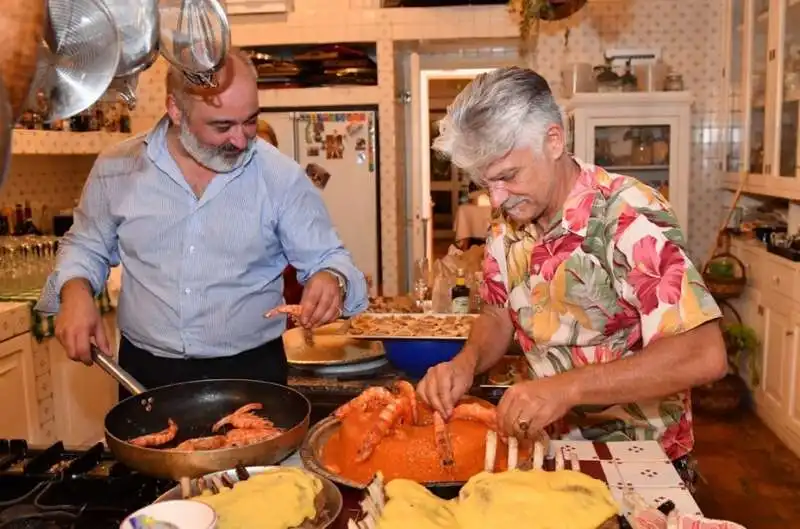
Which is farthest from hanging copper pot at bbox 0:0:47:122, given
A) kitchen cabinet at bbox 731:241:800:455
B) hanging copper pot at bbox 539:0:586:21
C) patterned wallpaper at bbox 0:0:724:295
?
patterned wallpaper at bbox 0:0:724:295

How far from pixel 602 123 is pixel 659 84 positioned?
1.46 ft

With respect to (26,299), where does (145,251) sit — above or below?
above

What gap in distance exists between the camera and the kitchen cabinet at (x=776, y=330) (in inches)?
153

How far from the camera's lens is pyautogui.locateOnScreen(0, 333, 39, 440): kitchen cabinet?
3268 millimetres

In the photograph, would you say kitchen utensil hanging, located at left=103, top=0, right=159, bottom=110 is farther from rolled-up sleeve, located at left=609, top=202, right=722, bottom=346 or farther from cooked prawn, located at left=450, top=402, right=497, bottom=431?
rolled-up sleeve, located at left=609, top=202, right=722, bottom=346

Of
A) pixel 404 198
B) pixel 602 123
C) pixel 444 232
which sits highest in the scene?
pixel 602 123

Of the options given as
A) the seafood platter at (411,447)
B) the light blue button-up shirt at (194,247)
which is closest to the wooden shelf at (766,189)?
the light blue button-up shirt at (194,247)

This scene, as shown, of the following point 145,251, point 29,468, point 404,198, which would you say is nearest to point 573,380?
point 29,468

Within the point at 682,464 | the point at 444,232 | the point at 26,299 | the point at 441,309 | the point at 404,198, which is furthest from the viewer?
the point at 444,232

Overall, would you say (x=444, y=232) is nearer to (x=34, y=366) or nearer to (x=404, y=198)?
(x=404, y=198)

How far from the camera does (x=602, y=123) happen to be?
199 inches

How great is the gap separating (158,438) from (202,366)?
1.79 ft

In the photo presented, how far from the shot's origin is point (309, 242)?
2051 millimetres

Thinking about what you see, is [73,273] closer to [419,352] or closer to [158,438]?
[158,438]
